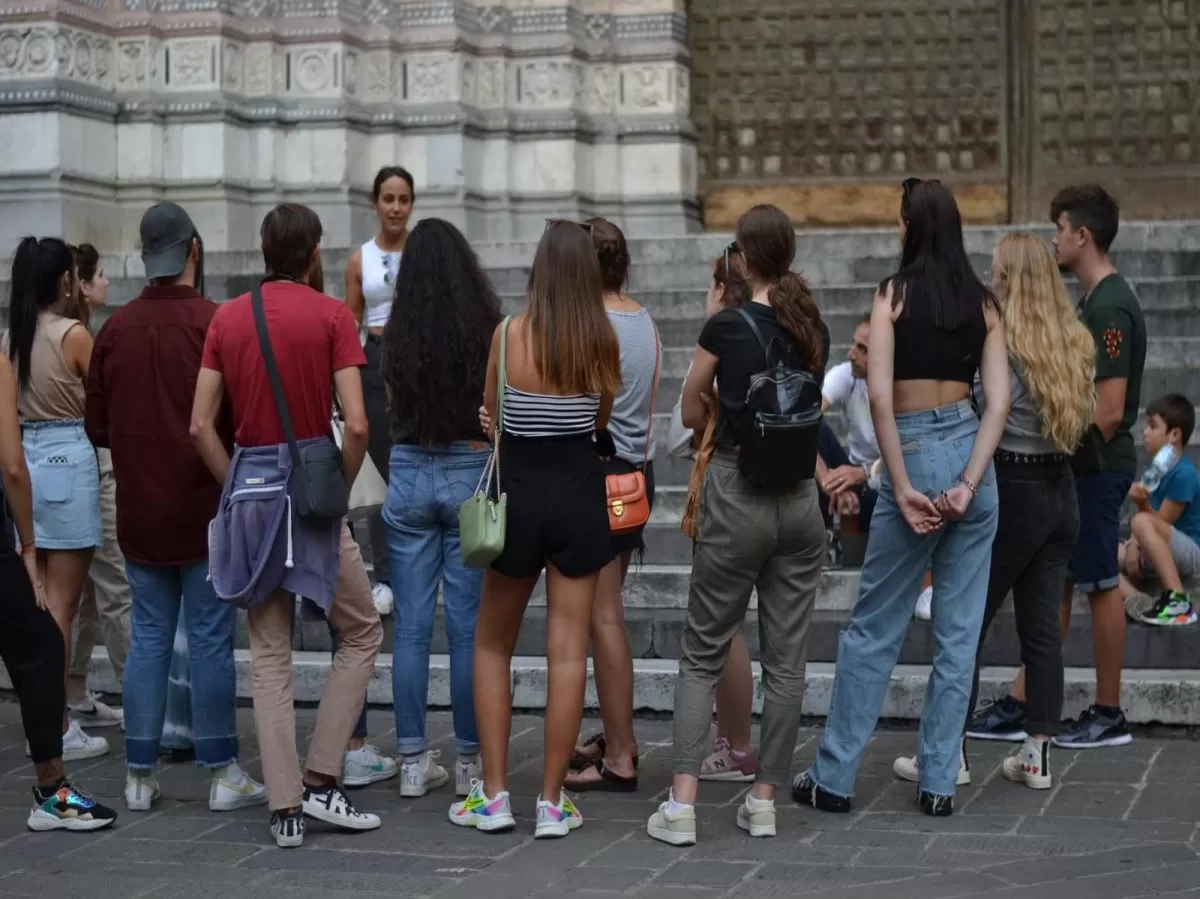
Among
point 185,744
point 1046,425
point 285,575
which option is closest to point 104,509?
point 185,744

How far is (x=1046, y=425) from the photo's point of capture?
7.02 m

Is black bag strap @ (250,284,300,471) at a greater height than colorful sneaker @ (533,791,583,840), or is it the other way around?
black bag strap @ (250,284,300,471)

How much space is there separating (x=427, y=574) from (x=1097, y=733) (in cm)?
269

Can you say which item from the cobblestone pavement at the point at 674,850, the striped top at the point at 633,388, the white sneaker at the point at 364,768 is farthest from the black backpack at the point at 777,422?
the white sneaker at the point at 364,768

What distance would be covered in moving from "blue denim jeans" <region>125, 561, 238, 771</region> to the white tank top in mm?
2391

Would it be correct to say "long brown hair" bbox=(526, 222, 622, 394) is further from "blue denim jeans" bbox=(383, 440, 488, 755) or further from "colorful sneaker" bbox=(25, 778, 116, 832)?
"colorful sneaker" bbox=(25, 778, 116, 832)

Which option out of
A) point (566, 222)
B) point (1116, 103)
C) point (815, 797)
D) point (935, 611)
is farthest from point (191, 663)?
point (1116, 103)

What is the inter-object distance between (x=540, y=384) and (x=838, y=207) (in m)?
9.60

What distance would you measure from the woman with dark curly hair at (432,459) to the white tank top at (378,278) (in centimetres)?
209

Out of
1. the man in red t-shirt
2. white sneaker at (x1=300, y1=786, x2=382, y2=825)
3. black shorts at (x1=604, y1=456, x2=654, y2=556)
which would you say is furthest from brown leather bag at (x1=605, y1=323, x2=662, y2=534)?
white sneaker at (x1=300, y1=786, x2=382, y2=825)

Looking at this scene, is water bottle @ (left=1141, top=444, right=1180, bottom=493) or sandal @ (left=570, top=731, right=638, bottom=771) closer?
sandal @ (left=570, top=731, right=638, bottom=771)

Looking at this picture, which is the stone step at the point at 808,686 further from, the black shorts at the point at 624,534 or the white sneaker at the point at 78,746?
the black shorts at the point at 624,534

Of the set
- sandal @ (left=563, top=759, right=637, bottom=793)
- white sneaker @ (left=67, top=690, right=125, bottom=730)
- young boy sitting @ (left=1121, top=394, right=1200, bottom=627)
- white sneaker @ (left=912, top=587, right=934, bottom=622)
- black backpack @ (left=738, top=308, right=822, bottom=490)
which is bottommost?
sandal @ (left=563, top=759, right=637, bottom=793)

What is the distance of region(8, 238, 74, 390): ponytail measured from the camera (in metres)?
7.68
